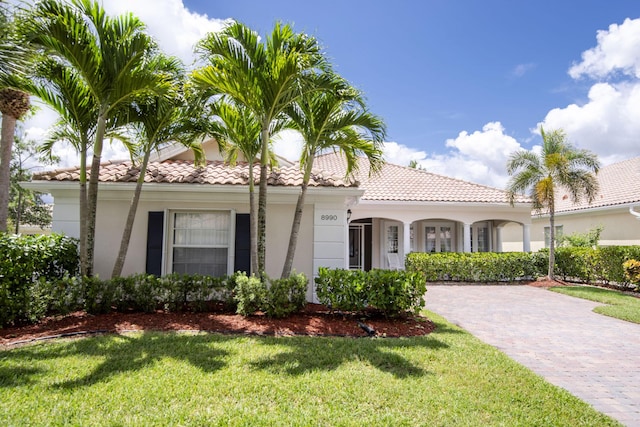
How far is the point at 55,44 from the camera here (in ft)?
19.8

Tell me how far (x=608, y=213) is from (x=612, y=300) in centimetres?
909

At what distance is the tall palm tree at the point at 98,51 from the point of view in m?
5.94

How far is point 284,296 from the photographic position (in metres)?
6.79

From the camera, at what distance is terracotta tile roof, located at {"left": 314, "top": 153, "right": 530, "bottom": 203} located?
53.0 ft

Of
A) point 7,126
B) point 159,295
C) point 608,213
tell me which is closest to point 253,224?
point 159,295

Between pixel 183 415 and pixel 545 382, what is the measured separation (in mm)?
4280

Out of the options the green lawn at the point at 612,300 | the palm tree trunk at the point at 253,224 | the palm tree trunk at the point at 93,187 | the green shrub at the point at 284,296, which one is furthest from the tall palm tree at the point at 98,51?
the green lawn at the point at 612,300

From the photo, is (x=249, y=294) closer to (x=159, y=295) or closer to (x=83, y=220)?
(x=159, y=295)

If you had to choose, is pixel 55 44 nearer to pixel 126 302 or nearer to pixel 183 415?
pixel 126 302

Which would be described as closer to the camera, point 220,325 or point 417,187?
point 220,325

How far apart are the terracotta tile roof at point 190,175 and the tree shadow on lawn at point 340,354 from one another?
3.98 m

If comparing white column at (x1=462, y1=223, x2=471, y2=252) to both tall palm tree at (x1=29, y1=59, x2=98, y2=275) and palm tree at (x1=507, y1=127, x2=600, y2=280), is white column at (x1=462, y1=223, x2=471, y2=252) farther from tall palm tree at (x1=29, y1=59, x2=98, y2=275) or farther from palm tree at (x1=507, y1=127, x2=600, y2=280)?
tall palm tree at (x1=29, y1=59, x2=98, y2=275)

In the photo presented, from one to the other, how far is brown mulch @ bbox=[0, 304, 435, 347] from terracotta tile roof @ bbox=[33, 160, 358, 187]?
3130mm

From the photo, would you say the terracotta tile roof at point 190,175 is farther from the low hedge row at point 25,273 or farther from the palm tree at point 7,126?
the palm tree at point 7,126
